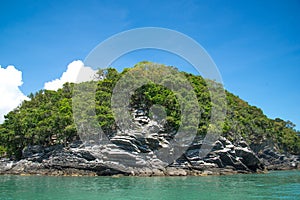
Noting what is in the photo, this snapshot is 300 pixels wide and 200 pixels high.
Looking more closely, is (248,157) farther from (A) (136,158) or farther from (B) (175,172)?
(A) (136,158)

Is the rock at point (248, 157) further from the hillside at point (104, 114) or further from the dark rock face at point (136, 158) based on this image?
the hillside at point (104, 114)

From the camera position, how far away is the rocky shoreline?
3231 cm

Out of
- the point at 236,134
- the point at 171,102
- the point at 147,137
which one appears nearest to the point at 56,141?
the point at 147,137

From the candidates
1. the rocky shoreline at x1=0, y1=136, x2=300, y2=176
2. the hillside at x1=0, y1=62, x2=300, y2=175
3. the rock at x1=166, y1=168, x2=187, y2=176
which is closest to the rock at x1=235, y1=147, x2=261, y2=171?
the rocky shoreline at x1=0, y1=136, x2=300, y2=176

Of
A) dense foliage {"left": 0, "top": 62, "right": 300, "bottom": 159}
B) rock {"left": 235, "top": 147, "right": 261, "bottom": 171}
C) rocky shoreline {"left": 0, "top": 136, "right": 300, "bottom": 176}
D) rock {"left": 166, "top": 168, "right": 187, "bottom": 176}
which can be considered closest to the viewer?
rocky shoreline {"left": 0, "top": 136, "right": 300, "bottom": 176}

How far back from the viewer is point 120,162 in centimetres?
3253

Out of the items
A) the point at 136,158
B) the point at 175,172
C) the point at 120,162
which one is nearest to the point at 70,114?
the point at 120,162

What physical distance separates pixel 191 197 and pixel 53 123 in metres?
24.9

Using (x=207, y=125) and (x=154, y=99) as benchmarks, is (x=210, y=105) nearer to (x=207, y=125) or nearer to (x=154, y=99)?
(x=207, y=125)

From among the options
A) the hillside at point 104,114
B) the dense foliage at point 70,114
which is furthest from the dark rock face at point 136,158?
the dense foliage at point 70,114

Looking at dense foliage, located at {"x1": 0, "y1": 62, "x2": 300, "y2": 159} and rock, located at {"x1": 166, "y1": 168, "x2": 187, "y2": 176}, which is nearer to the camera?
rock, located at {"x1": 166, "y1": 168, "x2": 187, "y2": 176}

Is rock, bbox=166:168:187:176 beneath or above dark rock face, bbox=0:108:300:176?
beneath

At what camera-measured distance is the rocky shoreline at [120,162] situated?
32312 millimetres

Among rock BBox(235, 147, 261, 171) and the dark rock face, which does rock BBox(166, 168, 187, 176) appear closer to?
the dark rock face
